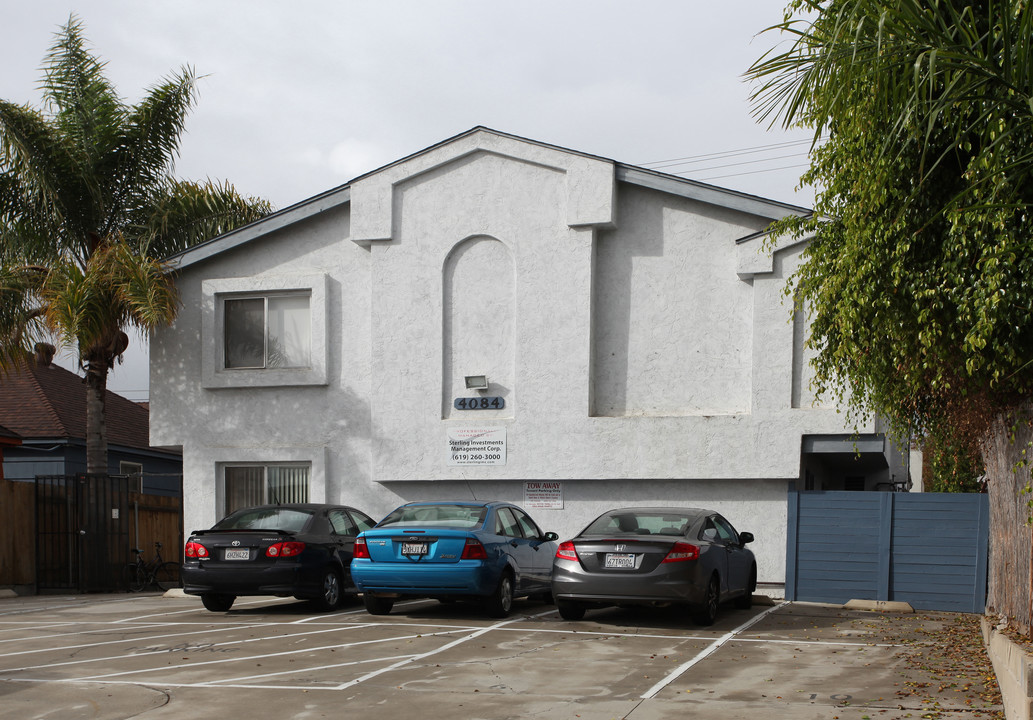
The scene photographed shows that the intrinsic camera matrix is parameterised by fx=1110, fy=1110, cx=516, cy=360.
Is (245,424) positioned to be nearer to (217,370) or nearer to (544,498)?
(217,370)

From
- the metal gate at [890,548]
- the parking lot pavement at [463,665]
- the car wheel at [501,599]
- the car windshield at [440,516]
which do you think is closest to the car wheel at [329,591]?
the parking lot pavement at [463,665]

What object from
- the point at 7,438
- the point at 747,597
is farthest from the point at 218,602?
the point at 7,438

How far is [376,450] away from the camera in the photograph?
61.2ft

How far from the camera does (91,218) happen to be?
20609mm

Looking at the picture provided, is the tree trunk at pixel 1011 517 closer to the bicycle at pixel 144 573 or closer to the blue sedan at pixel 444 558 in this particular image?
the blue sedan at pixel 444 558

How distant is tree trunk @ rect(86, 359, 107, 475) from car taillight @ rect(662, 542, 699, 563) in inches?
466

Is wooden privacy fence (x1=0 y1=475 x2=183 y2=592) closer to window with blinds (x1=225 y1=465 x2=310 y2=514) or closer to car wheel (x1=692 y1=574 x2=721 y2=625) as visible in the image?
window with blinds (x1=225 y1=465 x2=310 y2=514)

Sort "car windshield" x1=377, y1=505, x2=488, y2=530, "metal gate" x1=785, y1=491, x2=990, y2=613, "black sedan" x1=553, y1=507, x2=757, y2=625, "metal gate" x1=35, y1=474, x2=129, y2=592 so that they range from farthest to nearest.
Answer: "metal gate" x1=35, y1=474, x2=129, y2=592 → "metal gate" x1=785, y1=491, x2=990, y2=613 → "car windshield" x1=377, y1=505, x2=488, y2=530 → "black sedan" x1=553, y1=507, x2=757, y2=625

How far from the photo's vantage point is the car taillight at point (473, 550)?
12805mm

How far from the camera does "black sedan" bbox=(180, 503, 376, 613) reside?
13.6m

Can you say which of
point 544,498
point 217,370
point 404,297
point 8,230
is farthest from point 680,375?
point 8,230

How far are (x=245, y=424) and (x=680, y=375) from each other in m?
7.65

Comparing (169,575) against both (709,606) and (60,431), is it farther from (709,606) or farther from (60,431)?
(709,606)

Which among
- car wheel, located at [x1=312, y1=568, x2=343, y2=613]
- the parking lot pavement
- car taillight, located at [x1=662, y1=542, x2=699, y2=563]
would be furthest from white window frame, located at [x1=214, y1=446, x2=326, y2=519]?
car taillight, located at [x1=662, y1=542, x2=699, y2=563]
